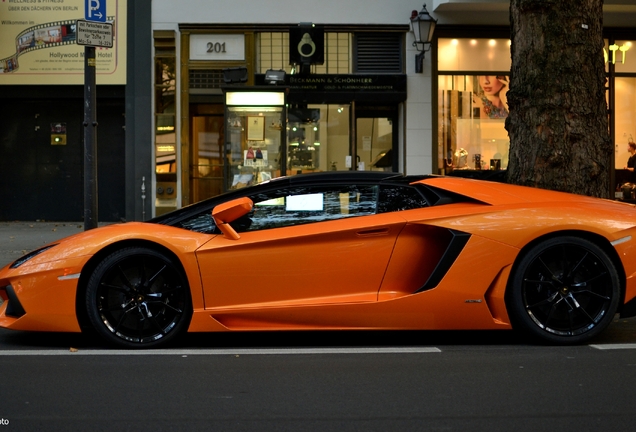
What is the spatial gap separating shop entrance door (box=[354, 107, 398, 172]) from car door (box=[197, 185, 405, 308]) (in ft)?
33.7

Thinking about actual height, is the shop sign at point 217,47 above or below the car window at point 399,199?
above

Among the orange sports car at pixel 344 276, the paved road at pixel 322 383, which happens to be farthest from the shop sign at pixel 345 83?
the orange sports car at pixel 344 276

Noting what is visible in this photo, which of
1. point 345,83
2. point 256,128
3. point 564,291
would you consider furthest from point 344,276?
point 345,83

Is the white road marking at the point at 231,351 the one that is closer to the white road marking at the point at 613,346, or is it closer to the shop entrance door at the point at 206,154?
the white road marking at the point at 613,346

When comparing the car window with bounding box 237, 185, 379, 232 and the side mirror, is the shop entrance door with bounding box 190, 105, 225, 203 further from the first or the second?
the side mirror

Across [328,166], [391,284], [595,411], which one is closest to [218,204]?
[391,284]

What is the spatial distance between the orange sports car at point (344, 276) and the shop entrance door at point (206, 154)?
1008 centimetres

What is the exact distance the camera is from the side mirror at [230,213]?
522 cm

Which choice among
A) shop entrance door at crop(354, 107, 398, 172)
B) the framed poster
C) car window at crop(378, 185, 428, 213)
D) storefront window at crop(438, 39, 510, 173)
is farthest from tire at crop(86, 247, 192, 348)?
storefront window at crop(438, 39, 510, 173)

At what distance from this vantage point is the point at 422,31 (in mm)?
14531

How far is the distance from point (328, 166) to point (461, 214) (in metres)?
10.0

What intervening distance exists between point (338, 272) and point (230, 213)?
80 centimetres

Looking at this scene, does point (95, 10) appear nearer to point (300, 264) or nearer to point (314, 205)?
point (314, 205)

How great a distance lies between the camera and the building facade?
15.0 m
